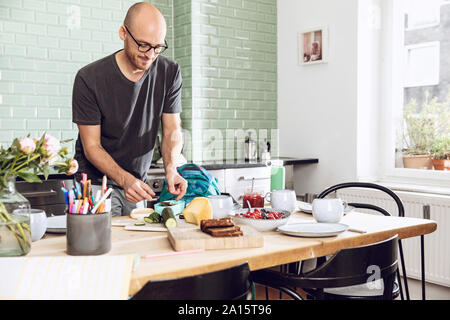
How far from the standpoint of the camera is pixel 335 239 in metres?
1.75

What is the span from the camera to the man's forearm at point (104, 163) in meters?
2.31

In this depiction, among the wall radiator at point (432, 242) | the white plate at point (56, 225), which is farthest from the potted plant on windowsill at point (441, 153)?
the white plate at point (56, 225)

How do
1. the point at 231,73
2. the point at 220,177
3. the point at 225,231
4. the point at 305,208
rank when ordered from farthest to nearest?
the point at 231,73 < the point at 220,177 < the point at 305,208 < the point at 225,231

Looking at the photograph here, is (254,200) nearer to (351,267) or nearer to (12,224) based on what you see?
(351,267)

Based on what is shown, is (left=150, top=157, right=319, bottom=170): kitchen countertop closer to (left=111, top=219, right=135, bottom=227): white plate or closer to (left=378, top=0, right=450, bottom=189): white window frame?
(left=378, top=0, right=450, bottom=189): white window frame

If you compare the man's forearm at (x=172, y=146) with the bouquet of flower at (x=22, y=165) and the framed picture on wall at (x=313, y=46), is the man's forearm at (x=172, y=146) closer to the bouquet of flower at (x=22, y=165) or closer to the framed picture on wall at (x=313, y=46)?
the bouquet of flower at (x=22, y=165)

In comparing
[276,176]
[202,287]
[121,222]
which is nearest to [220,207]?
[121,222]

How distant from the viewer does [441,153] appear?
12.8 feet

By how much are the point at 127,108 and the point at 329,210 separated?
3.86ft

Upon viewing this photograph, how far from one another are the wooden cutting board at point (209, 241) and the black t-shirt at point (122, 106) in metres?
1.09

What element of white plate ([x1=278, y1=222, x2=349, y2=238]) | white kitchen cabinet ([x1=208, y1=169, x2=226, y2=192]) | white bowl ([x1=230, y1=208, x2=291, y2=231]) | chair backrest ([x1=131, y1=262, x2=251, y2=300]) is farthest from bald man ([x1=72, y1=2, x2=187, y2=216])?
white kitchen cabinet ([x1=208, y1=169, x2=226, y2=192])
